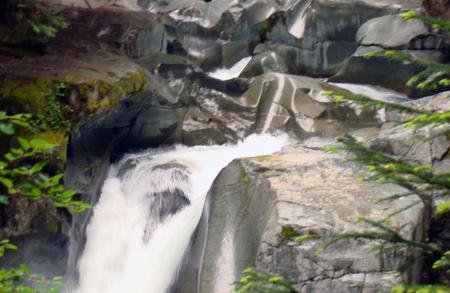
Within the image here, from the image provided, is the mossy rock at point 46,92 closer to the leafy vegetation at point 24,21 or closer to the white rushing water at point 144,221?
the leafy vegetation at point 24,21

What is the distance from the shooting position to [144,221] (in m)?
8.51

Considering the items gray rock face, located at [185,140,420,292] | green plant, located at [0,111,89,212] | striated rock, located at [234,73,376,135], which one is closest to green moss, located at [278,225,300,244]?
gray rock face, located at [185,140,420,292]

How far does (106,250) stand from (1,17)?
14.9 feet

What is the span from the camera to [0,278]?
2518 mm

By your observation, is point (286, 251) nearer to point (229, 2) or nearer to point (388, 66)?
point (388, 66)

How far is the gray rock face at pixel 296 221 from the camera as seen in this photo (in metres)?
4.91

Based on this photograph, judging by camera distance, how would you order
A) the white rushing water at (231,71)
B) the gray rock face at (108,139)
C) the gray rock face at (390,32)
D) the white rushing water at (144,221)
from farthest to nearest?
the white rushing water at (231,71), the gray rock face at (390,32), the gray rock face at (108,139), the white rushing water at (144,221)

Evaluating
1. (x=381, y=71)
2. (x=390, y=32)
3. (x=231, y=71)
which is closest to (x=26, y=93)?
(x=231, y=71)

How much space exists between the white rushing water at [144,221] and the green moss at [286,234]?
2.17 m

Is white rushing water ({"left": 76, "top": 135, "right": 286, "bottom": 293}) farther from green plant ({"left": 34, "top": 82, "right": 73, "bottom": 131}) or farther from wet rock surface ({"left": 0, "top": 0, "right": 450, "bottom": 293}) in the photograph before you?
green plant ({"left": 34, "top": 82, "right": 73, "bottom": 131})

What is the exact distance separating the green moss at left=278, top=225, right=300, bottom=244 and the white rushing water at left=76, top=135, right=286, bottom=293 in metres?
2.17

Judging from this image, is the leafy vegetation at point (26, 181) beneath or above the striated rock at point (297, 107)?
above

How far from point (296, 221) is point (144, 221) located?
3.91 meters

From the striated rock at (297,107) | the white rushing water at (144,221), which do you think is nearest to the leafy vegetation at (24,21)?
the white rushing water at (144,221)
